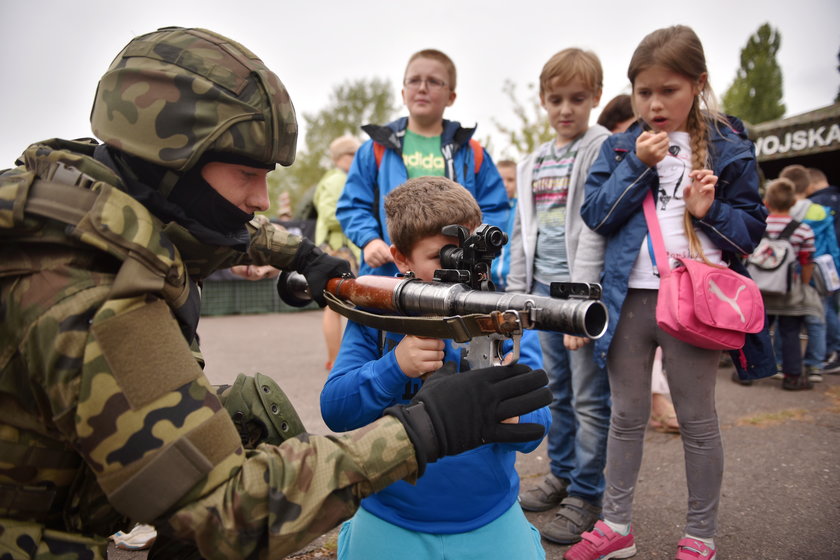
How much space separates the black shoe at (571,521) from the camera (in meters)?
2.79

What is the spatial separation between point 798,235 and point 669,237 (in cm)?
436

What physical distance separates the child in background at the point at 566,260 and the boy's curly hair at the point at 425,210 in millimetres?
1054

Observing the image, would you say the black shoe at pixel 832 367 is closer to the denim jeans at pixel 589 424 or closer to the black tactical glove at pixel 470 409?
the denim jeans at pixel 589 424

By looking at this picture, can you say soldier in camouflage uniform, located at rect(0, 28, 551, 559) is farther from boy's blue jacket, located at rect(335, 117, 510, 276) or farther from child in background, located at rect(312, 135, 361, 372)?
child in background, located at rect(312, 135, 361, 372)

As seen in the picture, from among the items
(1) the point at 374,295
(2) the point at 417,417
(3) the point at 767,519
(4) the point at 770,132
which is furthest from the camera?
(4) the point at 770,132

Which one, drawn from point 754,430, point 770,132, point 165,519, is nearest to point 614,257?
point 165,519

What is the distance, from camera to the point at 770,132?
941 cm

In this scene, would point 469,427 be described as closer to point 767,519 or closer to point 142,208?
point 142,208

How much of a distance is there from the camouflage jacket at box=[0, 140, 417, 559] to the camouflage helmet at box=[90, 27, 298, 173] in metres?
0.19

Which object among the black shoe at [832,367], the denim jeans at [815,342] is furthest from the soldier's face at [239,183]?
the black shoe at [832,367]

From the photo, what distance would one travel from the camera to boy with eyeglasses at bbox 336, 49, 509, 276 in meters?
3.32

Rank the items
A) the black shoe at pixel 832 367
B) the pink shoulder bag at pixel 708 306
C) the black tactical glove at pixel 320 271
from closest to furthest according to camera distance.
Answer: the black tactical glove at pixel 320 271 < the pink shoulder bag at pixel 708 306 < the black shoe at pixel 832 367

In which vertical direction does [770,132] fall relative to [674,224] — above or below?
above

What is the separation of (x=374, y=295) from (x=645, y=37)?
1866 millimetres
